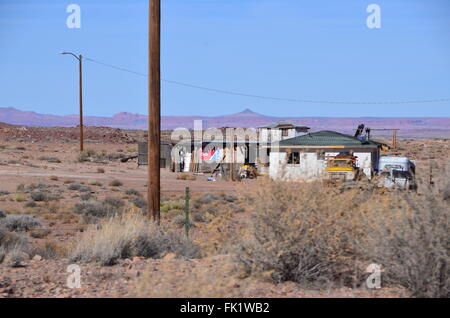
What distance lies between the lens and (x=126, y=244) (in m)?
10.5

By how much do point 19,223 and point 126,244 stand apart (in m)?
7.79

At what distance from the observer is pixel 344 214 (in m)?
8.50

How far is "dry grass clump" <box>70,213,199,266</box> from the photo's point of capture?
33.0 ft

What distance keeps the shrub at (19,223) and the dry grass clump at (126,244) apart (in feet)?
22.0

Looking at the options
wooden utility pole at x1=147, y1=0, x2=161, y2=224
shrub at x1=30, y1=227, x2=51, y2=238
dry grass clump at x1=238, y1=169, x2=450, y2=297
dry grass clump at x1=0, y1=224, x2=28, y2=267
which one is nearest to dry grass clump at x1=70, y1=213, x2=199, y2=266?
dry grass clump at x1=0, y1=224, x2=28, y2=267

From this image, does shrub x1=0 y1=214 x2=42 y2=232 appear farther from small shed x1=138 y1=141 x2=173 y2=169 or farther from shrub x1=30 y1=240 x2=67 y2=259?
small shed x1=138 y1=141 x2=173 y2=169

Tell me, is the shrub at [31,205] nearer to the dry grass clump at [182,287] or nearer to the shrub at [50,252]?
the shrub at [50,252]

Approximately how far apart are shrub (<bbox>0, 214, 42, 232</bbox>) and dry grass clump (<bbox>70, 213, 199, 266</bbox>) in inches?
264

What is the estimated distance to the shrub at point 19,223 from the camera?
1680 cm

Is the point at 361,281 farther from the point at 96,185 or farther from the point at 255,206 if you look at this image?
the point at 96,185

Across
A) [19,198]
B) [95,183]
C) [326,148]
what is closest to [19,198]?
[19,198]

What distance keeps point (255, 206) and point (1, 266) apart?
4.61 meters

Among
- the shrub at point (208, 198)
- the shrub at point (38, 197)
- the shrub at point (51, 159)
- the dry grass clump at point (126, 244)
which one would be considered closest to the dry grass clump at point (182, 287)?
the dry grass clump at point (126, 244)
